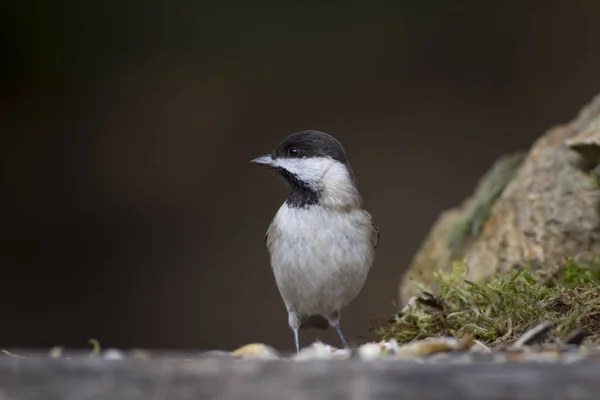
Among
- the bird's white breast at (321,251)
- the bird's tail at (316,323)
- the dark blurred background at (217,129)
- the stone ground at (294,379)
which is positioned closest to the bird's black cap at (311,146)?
the bird's white breast at (321,251)

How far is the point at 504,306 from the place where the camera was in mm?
2992

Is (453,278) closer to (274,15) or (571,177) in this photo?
(571,177)

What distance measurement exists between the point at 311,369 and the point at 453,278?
7.02 feet

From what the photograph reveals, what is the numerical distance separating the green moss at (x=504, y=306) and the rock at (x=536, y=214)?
176mm

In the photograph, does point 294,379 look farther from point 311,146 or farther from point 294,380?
point 311,146

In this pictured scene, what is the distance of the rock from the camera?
352 centimetres

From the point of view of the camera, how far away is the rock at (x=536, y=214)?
139 inches

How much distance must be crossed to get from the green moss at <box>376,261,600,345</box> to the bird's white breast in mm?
289

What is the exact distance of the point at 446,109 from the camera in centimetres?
686

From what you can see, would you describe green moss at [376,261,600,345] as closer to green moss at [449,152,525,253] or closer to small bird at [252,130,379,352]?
small bird at [252,130,379,352]

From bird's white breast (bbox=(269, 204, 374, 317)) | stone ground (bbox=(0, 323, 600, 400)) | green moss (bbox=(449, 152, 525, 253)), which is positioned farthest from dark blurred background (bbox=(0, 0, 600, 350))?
stone ground (bbox=(0, 323, 600, 400))

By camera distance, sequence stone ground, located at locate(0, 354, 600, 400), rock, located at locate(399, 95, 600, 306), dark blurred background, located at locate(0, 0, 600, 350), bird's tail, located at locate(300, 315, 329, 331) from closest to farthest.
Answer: stone ground, located at locate(0, 354, 600, 400)
rock, located at locate(399, 95, 600, 306)
bird's tail, located at locate(300, 315, 329, 331)
dark blurred background, located at locate(0, 0, 600, 350)

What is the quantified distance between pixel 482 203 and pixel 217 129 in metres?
3.48

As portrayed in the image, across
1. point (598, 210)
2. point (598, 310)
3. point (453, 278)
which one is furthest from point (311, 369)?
point (598, 210)
